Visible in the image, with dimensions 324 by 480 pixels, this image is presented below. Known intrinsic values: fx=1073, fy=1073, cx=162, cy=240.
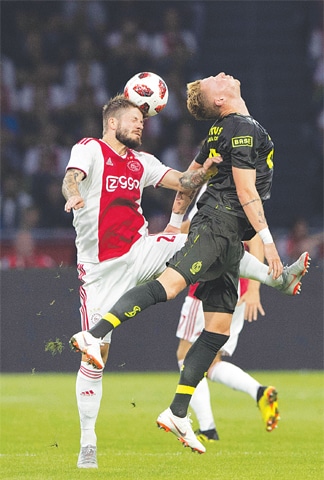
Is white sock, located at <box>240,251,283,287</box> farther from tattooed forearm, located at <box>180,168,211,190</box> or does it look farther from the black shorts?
tattooed forearm, located at <box>180,168,211,190</box>

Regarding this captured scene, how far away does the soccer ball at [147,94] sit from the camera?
7.64m

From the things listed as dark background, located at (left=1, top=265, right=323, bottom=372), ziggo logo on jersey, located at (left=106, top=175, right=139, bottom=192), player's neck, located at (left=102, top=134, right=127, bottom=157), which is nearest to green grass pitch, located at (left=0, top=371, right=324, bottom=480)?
dark background, located at (left=1, top=265, right=323, bottom=372)

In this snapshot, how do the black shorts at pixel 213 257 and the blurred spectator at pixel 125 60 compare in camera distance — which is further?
the blurred spectator at pixel 125 60

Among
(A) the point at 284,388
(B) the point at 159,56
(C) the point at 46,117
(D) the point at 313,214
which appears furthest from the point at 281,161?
(A) the point at 284,388

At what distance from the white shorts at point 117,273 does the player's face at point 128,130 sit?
682 mm

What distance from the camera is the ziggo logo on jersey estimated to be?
24.2 ft

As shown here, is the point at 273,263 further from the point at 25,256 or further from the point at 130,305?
the point at 25,256

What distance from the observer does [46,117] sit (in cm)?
1742

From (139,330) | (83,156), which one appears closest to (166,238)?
(83,156)

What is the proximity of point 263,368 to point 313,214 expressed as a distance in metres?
4.60

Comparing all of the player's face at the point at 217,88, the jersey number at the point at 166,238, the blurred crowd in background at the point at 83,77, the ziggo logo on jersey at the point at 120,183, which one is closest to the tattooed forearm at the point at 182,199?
the jersey number at the point at 166,238

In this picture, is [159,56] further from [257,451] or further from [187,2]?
[257,451]

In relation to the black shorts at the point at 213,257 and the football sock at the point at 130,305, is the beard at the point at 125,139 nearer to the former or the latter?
the black shorts at the point at 213,257

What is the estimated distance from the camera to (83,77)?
18.0 meters
